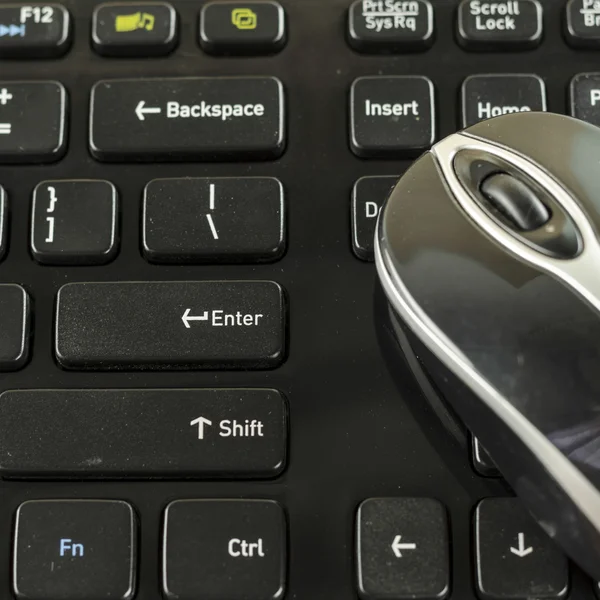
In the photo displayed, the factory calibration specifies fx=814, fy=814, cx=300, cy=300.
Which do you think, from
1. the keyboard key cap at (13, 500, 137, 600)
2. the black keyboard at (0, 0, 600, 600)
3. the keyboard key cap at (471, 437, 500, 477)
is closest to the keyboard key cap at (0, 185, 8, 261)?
the black keyboard at (0, 0, 600, 600)

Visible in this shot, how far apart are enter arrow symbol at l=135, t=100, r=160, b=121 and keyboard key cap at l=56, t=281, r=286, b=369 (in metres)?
0.08

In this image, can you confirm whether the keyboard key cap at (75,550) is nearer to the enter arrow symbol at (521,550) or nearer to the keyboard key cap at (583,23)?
the enter arrow symbol at (521,550)

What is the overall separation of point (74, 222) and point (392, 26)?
163 mm

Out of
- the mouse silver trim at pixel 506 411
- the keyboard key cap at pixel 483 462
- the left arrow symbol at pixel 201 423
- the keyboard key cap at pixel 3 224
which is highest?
the keyboard key cap at pixel 3 224

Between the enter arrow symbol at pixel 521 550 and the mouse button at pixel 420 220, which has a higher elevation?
the mouse button at pixel 420 220

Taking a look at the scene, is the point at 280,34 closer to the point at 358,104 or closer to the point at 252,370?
the point at 358,104

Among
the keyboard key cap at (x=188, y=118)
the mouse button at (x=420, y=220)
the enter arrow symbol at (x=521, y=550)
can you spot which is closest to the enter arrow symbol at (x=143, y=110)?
the keyboard key cap at (x=188, y=118)

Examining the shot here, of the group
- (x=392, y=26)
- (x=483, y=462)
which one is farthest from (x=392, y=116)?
(x=483, y=462)

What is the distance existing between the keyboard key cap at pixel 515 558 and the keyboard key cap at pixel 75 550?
0.13 meters

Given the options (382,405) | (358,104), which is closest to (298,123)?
(358,104)

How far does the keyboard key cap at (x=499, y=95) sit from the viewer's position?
0.35 metres

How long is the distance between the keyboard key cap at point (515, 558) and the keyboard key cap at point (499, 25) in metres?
0.20

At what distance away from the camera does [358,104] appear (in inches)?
13.9

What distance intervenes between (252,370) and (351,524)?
0.07 meters
